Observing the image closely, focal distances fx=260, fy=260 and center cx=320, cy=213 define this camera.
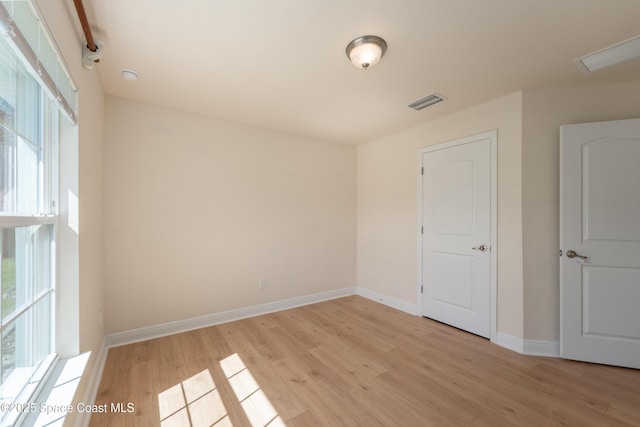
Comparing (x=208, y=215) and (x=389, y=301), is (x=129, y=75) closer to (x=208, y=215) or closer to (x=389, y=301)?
(x=208, y=215)

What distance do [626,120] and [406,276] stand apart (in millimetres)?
2545

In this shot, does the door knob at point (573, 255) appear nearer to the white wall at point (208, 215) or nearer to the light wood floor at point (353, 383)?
the light wood floor at point (353, 383)

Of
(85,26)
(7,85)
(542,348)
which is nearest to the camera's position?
(7,85)

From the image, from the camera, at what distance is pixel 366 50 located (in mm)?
1778

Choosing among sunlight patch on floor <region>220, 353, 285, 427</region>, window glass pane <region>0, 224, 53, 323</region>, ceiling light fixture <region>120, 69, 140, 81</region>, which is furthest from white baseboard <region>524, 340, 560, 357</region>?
ceiling light fixture <region>120, 69, 140, 81</region>

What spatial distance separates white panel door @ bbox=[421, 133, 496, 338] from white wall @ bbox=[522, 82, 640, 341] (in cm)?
33

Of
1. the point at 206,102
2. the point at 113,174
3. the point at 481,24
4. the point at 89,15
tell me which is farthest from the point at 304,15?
the point at 113,174

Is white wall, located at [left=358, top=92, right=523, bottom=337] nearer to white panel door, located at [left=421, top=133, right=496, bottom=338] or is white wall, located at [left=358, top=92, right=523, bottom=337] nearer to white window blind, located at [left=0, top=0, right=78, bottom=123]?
white panel door, located at [left=421, top=133, right=496, bottom=338]

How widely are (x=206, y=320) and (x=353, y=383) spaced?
6.14 ft

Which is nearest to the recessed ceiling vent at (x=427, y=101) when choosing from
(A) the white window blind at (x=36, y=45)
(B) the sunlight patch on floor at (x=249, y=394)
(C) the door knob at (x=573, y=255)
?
(C) the door knob at (x=573, y=255)

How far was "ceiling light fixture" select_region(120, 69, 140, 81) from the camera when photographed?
6.98 ft

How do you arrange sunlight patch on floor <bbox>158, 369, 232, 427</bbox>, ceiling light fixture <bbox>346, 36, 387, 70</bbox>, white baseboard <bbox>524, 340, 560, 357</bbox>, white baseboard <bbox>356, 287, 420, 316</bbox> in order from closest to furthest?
sunlight patch on floor <bbox>158, 369, 232, 427</bbox> → ceiling light fixture <bbox>346, 36, 387, 70</bbox> → white baseboard <bbox>524, 340, 560, 357</bbox> → white baseboard <bbox>356, 287, 420, 316</bbox>

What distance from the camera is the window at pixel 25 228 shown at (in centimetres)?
101

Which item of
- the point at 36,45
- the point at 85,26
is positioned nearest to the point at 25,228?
the point at 36,45
